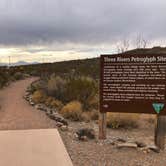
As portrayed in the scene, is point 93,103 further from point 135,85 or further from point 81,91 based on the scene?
point 135,85

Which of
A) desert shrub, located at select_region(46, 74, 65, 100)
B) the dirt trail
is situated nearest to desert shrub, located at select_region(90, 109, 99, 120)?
the dirt trail

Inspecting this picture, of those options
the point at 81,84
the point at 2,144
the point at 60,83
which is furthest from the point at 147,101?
the point at 60,83

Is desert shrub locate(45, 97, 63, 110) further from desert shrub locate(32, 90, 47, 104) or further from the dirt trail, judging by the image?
the dirt trail

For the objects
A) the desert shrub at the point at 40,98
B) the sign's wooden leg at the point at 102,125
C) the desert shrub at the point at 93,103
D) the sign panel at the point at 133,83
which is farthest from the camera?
the desert shrub at the point at 40,98

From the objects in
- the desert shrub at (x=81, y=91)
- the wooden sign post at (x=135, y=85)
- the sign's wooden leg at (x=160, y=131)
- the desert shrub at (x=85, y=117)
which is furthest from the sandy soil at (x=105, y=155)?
the desert shrub at (x=81, y=91)

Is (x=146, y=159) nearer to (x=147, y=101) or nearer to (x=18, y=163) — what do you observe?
(x=147, y=101)

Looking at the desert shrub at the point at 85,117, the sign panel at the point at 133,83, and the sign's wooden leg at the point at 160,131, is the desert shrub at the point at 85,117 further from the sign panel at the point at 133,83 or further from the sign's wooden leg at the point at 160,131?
the sign's wooden leg at the point at 160,131

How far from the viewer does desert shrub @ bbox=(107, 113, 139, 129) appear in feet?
42.3

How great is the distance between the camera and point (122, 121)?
42.6 ft

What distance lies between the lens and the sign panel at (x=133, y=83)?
9375 mm

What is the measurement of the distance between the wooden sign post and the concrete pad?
1.71 meters

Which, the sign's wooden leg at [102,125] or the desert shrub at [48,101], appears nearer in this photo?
the sign's wooden leg at [102,125]

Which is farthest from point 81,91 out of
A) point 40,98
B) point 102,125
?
point 102,125

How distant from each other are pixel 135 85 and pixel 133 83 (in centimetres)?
7
